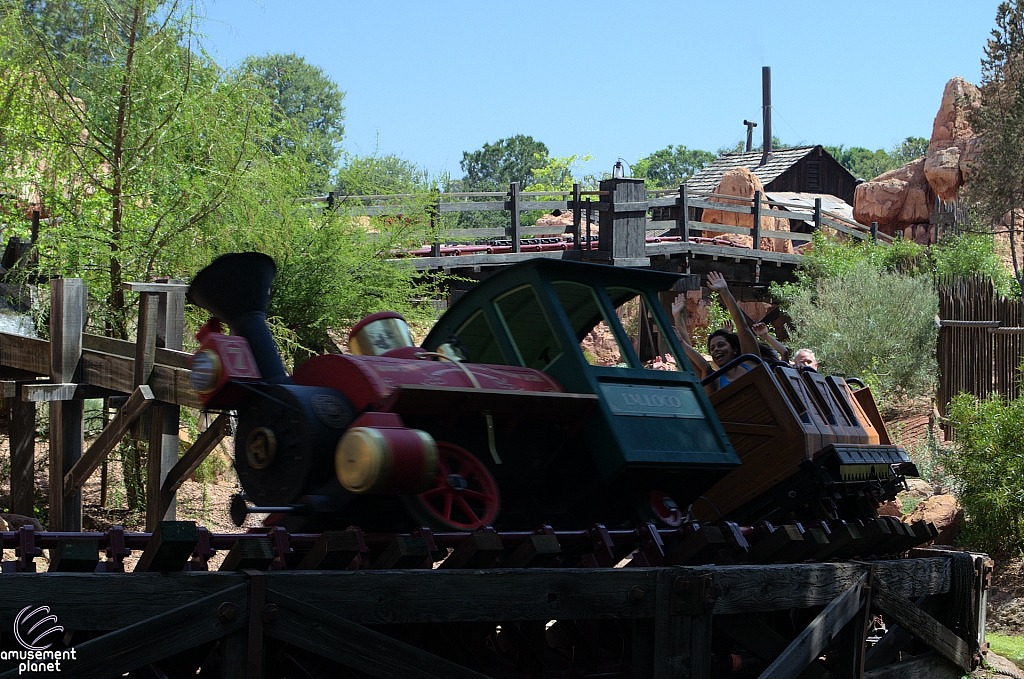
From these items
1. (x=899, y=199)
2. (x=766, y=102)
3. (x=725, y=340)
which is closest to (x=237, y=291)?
(x=725, y=340)

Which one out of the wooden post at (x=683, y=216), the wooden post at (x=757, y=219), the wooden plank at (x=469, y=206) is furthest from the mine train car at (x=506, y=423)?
the wooden post at (x=757, y=219)

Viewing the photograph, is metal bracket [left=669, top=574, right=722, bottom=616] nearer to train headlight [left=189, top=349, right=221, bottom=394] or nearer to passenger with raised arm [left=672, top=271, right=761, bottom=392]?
train headlight [left=189, top=349, right=221, bottom=394]

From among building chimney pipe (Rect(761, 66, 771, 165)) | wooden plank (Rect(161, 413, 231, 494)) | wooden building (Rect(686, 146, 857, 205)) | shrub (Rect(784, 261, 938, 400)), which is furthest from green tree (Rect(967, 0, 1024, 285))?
building chimney pipe (Rect(761, 66, 771, 165))

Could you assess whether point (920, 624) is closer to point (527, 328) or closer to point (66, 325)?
point (527, 328)

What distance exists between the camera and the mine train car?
15.3ft

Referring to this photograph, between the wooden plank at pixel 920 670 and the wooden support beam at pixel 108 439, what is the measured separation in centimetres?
591

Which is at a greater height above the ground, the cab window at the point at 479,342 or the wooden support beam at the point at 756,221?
the wooden support beam at the point at 756,221

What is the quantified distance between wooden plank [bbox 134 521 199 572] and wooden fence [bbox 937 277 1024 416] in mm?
12662

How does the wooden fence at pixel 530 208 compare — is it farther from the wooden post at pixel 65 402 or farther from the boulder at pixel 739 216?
the boulder at pixel 739 216

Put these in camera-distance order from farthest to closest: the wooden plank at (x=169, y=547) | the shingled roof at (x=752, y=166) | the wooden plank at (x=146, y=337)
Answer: the shingled roof at (x=752, y=166), the wooden plank at (x=146, y=337), the wooden plank at (x=169, y=547)

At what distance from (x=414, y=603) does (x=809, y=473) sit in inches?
123

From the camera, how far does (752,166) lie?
45812mm

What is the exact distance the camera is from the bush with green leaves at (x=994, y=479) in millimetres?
9719

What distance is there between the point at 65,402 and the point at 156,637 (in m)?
6.78
